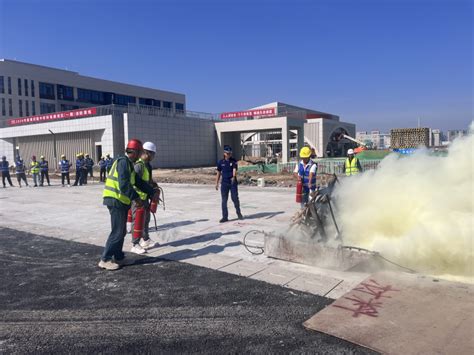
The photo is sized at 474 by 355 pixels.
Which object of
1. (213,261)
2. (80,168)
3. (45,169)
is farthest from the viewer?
(80,168)

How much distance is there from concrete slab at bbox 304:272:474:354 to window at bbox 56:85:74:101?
63.6 m

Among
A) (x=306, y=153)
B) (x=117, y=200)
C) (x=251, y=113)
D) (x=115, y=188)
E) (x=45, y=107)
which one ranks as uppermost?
(x=45, y=107)

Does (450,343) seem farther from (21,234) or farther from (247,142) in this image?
(247,142)

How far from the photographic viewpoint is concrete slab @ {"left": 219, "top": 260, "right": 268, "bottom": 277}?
5.16 metres

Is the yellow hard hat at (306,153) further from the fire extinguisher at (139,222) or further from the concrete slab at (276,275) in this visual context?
the fire extinguisher at (139,222)

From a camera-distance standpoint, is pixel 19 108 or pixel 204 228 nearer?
pixel 204 228

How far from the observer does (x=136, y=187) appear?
5.84m

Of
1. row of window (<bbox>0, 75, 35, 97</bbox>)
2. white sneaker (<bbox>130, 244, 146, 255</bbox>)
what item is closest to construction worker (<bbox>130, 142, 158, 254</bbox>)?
white sneaker (<bbox>130, 244, 146, 255</bbox>)

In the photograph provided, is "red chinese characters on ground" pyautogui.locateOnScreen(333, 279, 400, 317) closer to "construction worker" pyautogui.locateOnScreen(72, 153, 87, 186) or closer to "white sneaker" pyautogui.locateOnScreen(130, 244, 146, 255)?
"white sneaker" pyautogui.locateOnScreen(130, 244, 146, 255)

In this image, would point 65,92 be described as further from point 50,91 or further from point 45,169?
point 45,169

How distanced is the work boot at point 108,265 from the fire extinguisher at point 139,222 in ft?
2.85

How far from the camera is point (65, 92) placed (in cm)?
5969

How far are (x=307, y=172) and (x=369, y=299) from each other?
13.3 feet

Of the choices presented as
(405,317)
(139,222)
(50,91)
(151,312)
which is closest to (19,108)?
(50,91)
